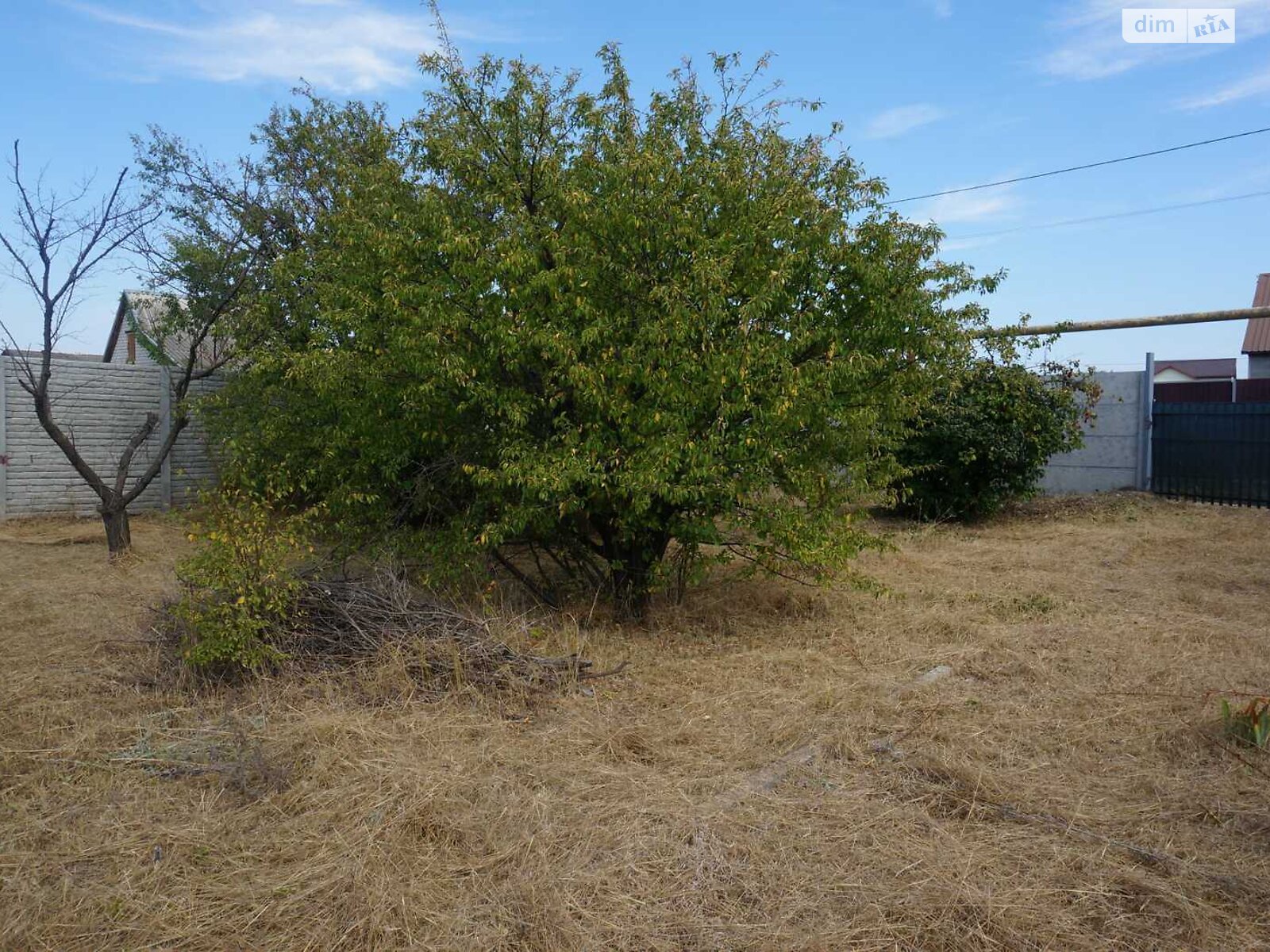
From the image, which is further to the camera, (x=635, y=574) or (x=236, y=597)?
(x=635, y=574)

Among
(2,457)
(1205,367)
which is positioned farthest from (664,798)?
(1205,367)

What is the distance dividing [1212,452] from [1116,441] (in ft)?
4.46

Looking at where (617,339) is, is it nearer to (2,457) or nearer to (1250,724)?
(1250,724)

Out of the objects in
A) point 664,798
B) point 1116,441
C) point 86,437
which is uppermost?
point 86,437

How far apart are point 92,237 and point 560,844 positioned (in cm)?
844

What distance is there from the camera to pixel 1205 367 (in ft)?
148

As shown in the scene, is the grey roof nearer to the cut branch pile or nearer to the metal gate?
→ the cut branch pile

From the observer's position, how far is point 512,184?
674 centimetres

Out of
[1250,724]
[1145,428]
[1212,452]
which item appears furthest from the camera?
[1145,428]

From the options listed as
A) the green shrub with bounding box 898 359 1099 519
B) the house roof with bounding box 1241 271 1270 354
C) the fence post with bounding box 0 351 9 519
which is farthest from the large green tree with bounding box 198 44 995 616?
the house roof with bounding box 1241 271 1270 354

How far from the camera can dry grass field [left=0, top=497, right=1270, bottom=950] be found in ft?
10.4

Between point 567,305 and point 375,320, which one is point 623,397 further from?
point 375,320

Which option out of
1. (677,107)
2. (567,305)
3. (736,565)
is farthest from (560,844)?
(736,565)

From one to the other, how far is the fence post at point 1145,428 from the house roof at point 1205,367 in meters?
33.1
